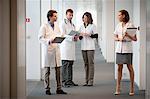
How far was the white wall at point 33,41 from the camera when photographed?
29.8 ft

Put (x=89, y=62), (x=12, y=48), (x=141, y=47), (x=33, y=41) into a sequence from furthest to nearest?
1. (x=33, y=41)
2. (x=89, y=62)
3. (x=141, y=47)
4. (x=12, y=48)

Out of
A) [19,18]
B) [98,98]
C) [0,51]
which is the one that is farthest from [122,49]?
[0,51]

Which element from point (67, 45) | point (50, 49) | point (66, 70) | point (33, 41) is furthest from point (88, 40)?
point (33, 41)

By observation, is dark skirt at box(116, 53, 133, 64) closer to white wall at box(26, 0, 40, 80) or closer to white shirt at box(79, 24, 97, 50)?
white shirt at box(79, 24, 97, 50)

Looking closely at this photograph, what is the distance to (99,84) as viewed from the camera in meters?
8.83

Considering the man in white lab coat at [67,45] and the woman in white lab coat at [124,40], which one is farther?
the man in white lab coat at [67,45]

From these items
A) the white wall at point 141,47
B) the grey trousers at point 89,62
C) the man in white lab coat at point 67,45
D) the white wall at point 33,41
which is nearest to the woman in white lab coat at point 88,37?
the grey trousers at point 89,62

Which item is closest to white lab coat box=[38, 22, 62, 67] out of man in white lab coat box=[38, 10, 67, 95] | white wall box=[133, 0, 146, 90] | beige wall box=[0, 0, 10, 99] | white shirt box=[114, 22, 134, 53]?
man in white lab coat box=[38, 10, 67, 95]

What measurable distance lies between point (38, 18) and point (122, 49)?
9.45 ft

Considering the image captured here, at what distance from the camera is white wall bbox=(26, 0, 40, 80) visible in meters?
9.07

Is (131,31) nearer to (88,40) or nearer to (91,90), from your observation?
(88,40)

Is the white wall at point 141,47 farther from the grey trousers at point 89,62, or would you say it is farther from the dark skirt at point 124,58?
the grey trousers at point 89,62

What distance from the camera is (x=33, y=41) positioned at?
9.14m

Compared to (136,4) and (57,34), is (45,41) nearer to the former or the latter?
(57,34)
